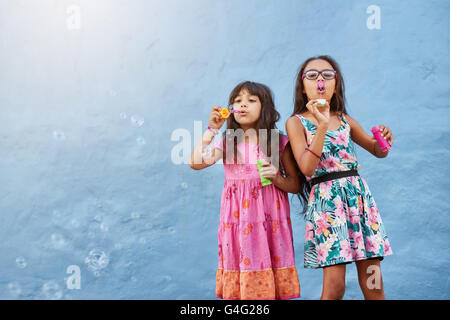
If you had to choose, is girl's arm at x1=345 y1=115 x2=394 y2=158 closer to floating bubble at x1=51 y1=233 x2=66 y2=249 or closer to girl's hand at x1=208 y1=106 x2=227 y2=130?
girl's hand at x1=208 y1=106 x2=227 y2=130

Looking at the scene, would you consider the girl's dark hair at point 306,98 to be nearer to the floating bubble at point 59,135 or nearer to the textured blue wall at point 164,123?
the textured blue wall at point 164,123

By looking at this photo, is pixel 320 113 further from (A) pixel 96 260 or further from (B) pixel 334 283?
(A) pixel 96 260

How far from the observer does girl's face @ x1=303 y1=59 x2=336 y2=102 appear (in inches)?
75.2

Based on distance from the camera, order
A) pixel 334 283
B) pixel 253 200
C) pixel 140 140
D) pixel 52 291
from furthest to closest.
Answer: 1. pixel 140 140
2. pixel 52 291
3. pixel 253 200
4. pixel 334 283

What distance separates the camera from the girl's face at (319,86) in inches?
75.2

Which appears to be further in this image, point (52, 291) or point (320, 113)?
point (52, 291)

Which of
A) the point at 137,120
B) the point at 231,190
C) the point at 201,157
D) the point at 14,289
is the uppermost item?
the point at 137,120

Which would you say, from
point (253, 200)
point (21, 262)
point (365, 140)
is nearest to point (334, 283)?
point (253, 200)

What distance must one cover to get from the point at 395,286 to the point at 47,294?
6.29 feet

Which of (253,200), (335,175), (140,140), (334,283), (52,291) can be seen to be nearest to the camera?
(334,283)

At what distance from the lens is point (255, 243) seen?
1895 mm

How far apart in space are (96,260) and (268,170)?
1.52 m

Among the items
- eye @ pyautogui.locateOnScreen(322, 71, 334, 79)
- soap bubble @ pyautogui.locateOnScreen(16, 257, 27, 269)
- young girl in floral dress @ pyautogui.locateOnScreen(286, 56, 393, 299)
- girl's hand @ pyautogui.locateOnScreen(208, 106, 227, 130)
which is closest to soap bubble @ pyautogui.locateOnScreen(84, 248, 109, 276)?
soap bubble @ pyautogui.locateOnScreen(16, 257, 27, 269)

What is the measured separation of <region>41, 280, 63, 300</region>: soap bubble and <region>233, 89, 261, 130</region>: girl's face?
1620 mm
